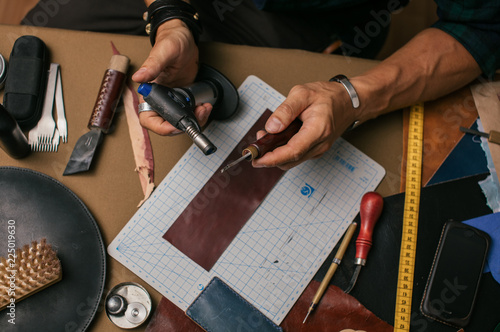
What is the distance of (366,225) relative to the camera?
3.26 ft

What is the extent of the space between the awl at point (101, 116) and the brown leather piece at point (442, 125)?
0.80 metres

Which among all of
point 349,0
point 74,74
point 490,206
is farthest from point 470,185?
point 74,74

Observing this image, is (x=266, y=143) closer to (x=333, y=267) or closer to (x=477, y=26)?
(x=333, y=267)

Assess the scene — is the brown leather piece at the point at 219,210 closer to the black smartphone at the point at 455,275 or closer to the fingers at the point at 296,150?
the fingers at the point at 296,150

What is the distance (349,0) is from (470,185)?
0.62 metres

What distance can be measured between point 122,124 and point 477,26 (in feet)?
3.23

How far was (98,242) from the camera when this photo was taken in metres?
0.94

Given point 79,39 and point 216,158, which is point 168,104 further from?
point 79,39

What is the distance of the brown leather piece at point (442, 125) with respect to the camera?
1.07 metres

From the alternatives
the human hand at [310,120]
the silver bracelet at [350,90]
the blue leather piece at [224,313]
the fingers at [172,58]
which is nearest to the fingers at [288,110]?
the human hand at [310,120]

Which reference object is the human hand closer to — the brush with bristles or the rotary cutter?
the rotary cutter

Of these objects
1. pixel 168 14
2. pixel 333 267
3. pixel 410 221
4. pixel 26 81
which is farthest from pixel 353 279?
pixel 26 81

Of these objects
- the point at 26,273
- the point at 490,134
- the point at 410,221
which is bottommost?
the point at 26,273

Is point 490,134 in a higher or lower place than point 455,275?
higher
